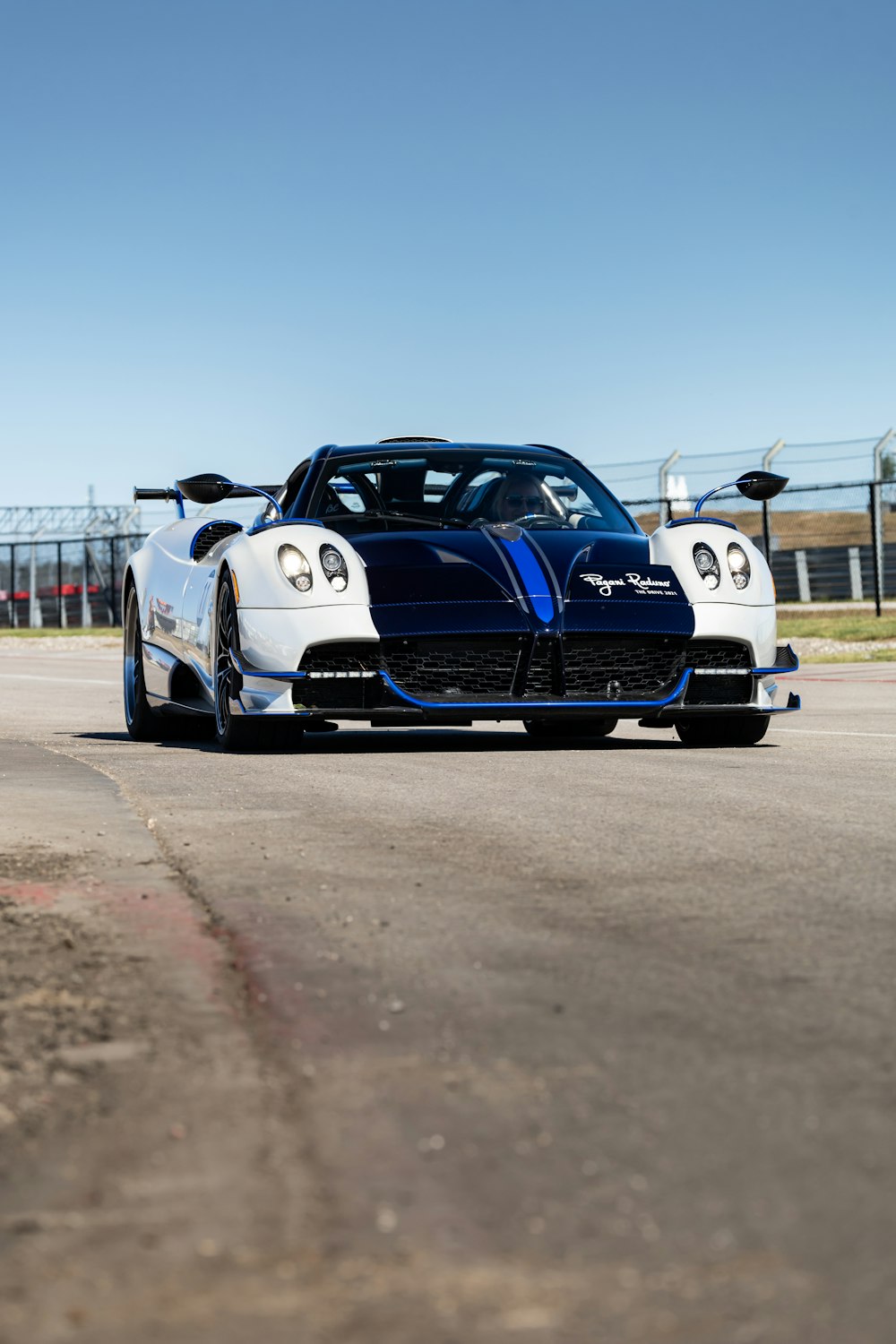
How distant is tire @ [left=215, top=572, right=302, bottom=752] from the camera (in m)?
7.25

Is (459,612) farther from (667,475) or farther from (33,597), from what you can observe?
(33,597)

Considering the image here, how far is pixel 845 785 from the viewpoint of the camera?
5.92m

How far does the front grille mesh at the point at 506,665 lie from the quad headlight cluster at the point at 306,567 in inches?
11.2

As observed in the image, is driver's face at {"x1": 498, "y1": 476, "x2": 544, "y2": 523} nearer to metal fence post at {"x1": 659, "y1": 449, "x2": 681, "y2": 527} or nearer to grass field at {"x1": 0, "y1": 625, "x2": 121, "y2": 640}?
metal fence post at {"x1": 659, "y1": 449, "x2": 681, "y2": 527}

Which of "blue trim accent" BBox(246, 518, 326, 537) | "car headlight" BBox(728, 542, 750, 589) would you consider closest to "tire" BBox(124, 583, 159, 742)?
"blue trim accent" BBox(246, 518, 326, 537)

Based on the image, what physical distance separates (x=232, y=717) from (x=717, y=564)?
88.0 inches

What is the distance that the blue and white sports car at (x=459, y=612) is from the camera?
6949 millimetres

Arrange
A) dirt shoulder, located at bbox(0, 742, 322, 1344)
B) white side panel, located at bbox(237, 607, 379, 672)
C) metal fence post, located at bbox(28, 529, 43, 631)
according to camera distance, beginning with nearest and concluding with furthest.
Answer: dirt shoulder, located at bbox(0, 742, 322, 1344)
white side panel, located at bbox(237, 607, 379, 672)
metal fence post, located at bbox(28, 529, 43, 631)

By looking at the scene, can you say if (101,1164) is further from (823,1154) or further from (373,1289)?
(823,1154)

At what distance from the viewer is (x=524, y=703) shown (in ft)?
23.0

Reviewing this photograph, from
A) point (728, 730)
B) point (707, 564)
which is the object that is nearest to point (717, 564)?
point (707, 564)

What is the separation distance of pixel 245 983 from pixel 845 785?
3474 mm

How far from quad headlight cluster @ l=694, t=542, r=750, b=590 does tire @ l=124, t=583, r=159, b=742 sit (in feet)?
10.1

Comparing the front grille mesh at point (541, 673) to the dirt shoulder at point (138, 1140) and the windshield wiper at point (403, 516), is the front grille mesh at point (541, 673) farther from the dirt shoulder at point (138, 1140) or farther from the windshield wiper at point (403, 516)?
the dirt shoulder at point (138, 1140)
